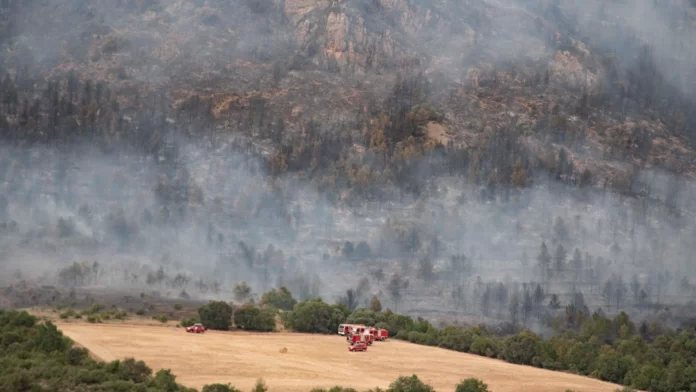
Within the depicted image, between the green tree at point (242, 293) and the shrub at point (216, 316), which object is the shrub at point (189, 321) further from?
the green tree at point (242, 293)

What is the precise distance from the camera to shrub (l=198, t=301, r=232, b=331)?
76.9 meters

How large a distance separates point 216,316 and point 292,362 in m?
17.5

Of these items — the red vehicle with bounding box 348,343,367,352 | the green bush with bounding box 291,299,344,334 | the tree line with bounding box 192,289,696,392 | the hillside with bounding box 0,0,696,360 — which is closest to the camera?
the tree line with bounding box 192,289,696,392

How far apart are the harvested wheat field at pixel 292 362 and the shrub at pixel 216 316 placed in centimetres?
222

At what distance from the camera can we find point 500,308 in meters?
124

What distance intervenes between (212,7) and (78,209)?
226 feet

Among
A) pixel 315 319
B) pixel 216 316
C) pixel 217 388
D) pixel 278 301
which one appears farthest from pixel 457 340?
pixel 217 388

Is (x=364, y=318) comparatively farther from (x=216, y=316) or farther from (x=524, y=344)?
(x=524, y=344)

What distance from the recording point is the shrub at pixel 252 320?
79.5 m

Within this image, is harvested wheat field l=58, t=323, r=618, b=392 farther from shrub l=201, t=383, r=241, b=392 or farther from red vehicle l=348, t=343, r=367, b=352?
shrub l=201, t=383, r=241, b=392

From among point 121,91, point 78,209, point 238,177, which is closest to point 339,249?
point 238,177

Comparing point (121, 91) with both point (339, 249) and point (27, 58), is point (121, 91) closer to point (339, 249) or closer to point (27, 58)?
point (27, 58)

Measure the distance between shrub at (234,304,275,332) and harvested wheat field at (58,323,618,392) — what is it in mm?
3966

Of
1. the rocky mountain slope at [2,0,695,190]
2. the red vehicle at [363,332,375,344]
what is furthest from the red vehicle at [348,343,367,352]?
the rocky mountain slope at [2,0,695,190]
